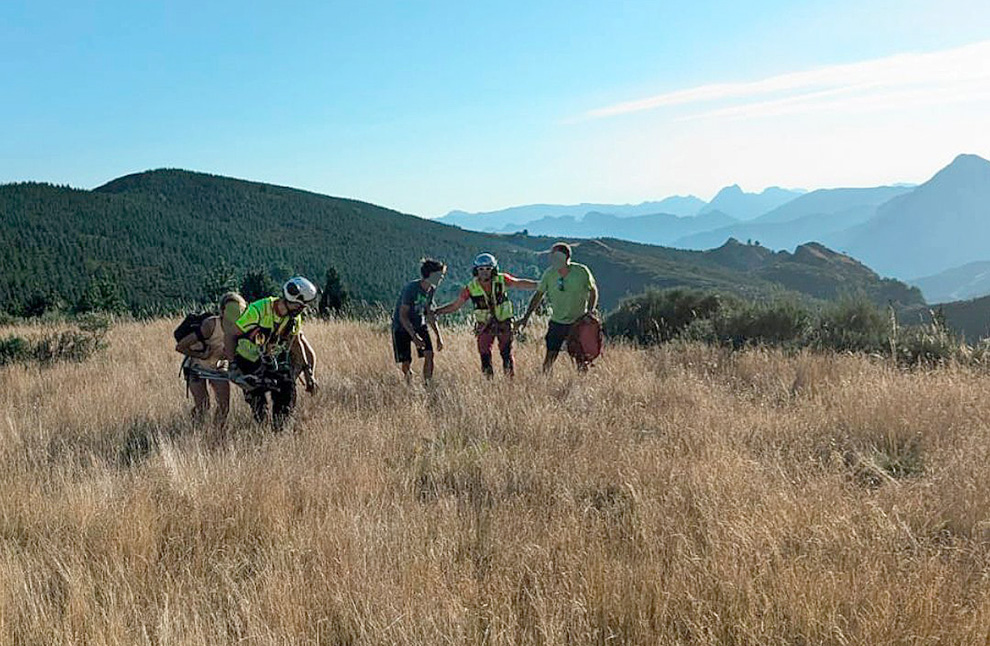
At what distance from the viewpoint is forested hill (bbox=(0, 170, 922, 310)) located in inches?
2808

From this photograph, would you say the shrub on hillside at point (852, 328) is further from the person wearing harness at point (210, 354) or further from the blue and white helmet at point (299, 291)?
the person wearing harness at point (210, 354)

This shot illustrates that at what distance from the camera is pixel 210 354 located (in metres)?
5.84

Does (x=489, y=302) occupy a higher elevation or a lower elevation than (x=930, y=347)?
higher

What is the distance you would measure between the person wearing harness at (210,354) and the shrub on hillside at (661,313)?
7.82m

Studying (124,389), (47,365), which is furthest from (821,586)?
(47,365)

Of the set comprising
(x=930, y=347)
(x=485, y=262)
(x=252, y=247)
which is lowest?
(x=930, y=347)

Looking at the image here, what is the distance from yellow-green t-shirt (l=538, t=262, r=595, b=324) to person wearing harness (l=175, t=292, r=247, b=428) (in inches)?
138

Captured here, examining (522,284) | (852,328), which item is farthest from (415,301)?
(852,328)

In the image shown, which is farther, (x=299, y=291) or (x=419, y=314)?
(x=419, y=314)

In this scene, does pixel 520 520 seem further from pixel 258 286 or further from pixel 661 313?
pixel 258 286

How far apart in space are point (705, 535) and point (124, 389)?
659cm

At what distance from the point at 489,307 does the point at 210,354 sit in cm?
301

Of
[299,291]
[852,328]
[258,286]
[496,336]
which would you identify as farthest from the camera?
[258,286]

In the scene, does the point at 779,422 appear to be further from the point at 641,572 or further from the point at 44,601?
the point at 44,601
